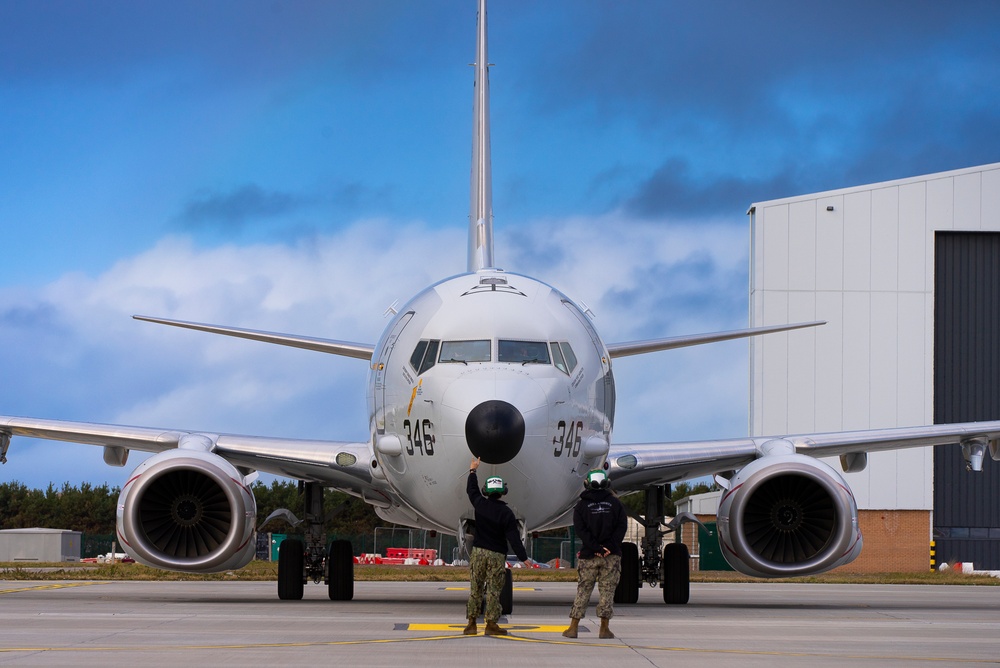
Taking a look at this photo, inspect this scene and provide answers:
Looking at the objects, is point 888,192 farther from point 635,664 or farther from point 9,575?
point 635,664

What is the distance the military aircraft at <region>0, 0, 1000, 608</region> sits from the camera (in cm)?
1494

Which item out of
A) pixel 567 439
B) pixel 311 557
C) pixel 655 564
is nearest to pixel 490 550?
pixel 567 439

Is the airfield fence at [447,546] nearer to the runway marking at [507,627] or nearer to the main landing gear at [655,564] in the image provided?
the main landing gear at [655,564]

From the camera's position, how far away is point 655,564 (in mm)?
20203

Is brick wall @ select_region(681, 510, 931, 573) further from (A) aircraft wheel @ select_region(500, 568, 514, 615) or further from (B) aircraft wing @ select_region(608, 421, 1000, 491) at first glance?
(A) aircraft wheel @ select_region(500, 568, 514, 615)

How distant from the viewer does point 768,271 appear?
1813 inches

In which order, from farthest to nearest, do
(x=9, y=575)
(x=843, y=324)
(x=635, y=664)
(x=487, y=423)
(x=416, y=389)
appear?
(x=843, y=324)
(x=9, y=575)
(x=416, y=389)
(x=487, y=423)
(x=635, y=664)

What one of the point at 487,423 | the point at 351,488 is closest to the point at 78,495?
the point at 351,488

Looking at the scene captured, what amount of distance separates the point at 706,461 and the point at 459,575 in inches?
625

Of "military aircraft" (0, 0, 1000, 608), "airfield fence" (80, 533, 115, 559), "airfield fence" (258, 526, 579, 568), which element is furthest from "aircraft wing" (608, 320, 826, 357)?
"airfield fence" (80, 533, 115, 559)

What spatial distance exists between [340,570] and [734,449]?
5974mm

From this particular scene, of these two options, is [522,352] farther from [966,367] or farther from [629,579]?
[966,367]

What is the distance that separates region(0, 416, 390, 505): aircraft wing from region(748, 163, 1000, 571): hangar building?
28.5 metres

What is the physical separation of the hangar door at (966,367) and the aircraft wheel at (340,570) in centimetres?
3109
